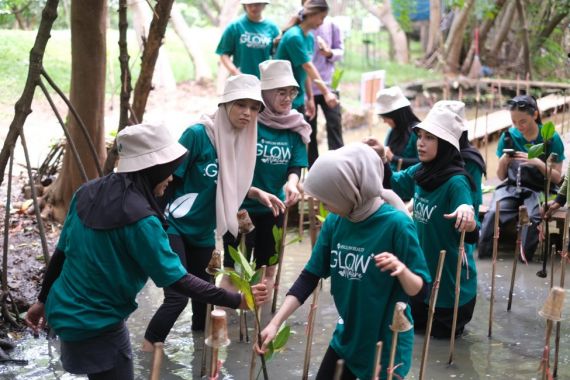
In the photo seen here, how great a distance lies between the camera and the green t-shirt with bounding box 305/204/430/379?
126 inches

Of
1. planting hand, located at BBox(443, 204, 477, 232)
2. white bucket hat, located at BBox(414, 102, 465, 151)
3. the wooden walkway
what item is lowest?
the wooden walkway

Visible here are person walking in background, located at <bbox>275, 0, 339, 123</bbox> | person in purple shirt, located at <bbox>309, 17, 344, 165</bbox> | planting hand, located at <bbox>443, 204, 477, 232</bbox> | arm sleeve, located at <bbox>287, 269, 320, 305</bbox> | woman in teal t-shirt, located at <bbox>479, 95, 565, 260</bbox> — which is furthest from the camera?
person in purple shirt, located at <bbox>309, 17, 344, 165</bbox>

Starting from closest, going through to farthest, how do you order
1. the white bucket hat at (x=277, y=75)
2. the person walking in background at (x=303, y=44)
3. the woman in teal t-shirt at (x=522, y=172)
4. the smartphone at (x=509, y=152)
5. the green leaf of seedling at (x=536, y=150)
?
1. the white bucket hat at (x=277, y=75)
2. the green leaf of seedling at (x=536, y=150)
3. the smartphone at (x=509, y=152)
4. the woman in teal t-shirt at (x=522, y=172)
5. the person walking in background at (x=303, y=44)

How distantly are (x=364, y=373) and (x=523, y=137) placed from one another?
3.52m

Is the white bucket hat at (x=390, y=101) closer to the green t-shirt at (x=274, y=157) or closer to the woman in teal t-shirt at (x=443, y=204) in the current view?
the green t-shirt at (x=274, y=157)

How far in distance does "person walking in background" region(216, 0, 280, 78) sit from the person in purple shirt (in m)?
0.73

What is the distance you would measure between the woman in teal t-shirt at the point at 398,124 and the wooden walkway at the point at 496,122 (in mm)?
4074

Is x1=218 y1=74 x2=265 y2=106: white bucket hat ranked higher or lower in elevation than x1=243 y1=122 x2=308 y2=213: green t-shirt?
higher

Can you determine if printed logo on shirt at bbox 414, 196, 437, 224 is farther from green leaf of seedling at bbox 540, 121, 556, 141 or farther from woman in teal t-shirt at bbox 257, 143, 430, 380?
woman in teal t-shirt at bbox 257, 143, 430, 380

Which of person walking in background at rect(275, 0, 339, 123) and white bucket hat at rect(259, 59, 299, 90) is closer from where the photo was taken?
white bucket hat at rect(259, 59, 299, 90)

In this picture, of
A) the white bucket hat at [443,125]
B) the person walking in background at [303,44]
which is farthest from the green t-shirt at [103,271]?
the person walking in background at [303,44]

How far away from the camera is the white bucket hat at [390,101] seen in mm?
5695

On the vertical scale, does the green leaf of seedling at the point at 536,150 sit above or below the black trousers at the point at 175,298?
Result: above

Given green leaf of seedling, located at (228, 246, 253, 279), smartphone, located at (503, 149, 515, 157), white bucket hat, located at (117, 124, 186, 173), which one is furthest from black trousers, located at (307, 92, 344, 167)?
white bucket hat, located at (117, 124, 186, 173)
